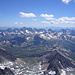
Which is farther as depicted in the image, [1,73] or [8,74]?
[8,74]
